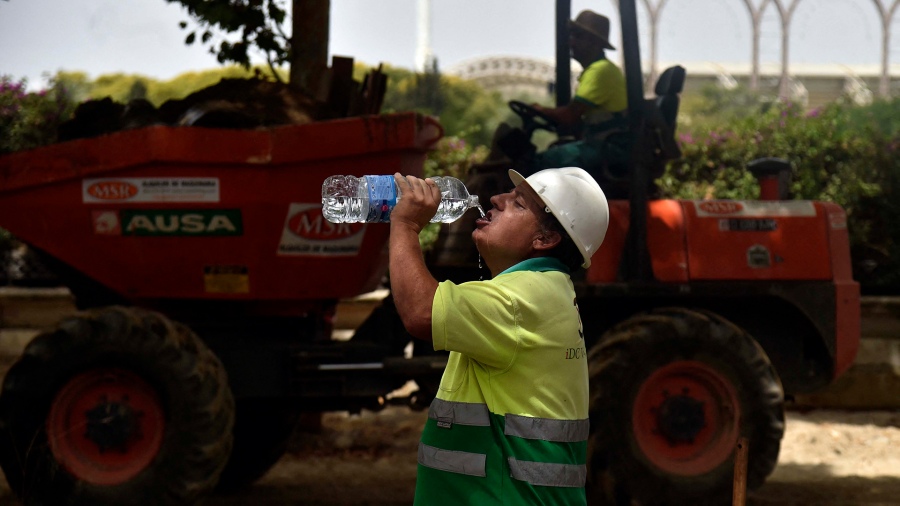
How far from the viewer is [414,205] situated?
108 inches

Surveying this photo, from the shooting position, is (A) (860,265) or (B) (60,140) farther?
(A) (860,265)

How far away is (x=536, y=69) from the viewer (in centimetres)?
4391

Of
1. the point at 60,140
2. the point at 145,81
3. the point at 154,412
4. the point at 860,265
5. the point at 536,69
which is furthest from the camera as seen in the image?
the point at 536,69

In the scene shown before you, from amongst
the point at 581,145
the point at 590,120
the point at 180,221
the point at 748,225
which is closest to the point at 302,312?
the point at 180,221

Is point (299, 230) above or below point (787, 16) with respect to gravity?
below

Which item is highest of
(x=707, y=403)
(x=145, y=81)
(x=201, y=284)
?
(x=145, y=81)

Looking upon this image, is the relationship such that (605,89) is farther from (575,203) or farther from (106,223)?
(575,203)

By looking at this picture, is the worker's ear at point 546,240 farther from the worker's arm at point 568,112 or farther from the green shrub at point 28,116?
the green shrub at point 28,116

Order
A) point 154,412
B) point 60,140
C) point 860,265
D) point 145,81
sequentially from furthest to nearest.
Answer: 1. point 145,81
2. point 860,265
3. point 60,140
4. point 154,412

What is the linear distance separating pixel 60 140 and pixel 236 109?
944 millimetres

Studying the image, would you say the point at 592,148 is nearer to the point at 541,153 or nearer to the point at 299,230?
the point at 541,153

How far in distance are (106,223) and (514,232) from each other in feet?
11.6

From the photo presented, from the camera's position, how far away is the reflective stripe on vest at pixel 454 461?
8.92 feet

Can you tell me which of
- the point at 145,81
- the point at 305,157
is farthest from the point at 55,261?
the point at 145,81
